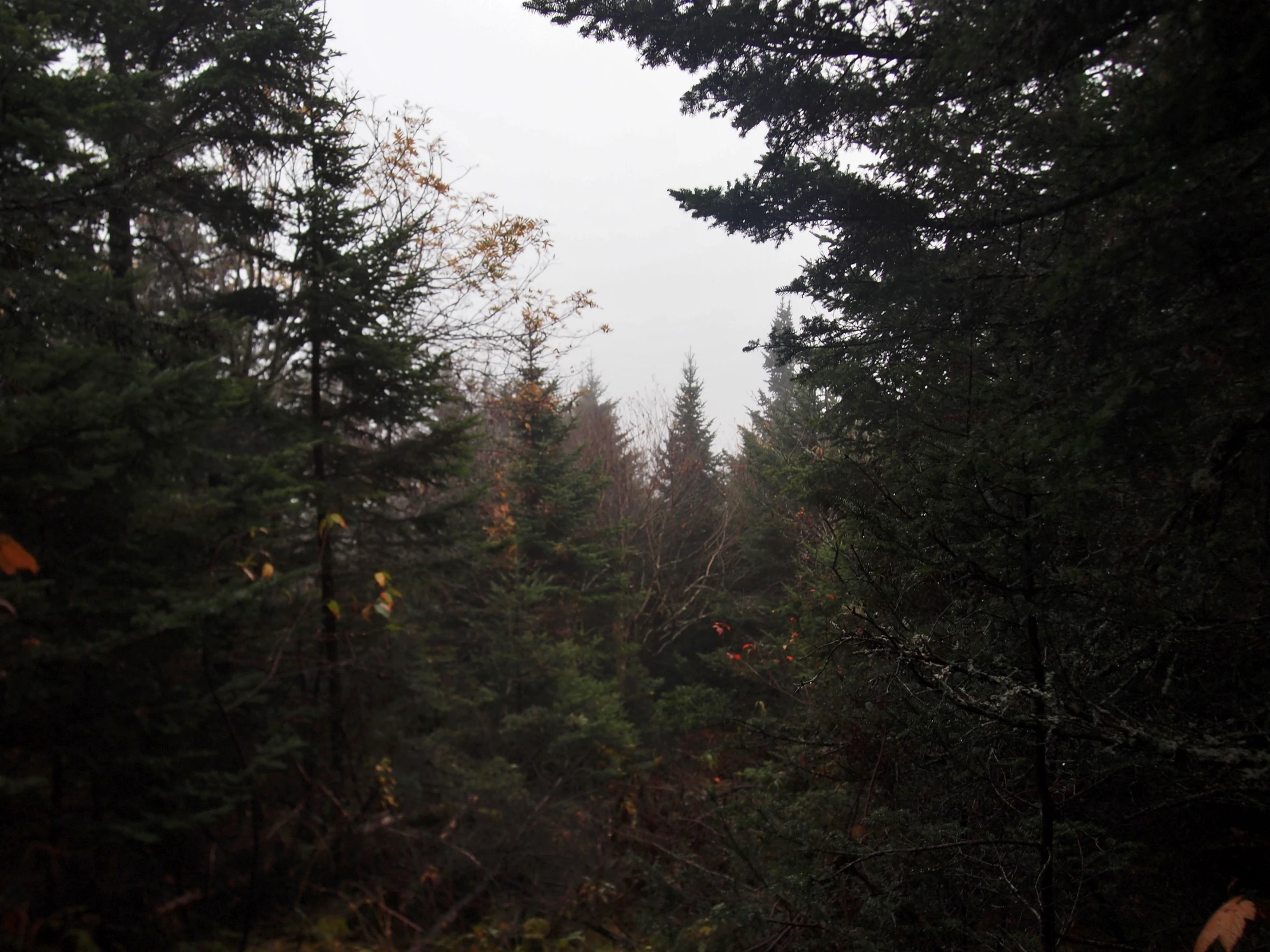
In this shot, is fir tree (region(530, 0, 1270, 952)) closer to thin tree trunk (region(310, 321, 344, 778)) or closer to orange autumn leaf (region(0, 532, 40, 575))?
orange autumn leaf (region(0, 532, 40, 575))

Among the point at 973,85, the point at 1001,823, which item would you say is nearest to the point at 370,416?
the point at 973,85

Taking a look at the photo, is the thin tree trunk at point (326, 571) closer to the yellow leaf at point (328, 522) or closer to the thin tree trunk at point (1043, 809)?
the yellow leaf at point (328, 522)

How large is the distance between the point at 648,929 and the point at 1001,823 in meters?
2.64

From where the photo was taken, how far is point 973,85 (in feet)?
13.8

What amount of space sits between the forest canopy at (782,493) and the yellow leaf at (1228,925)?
1.3 inches

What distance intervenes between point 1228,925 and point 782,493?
18.5ft

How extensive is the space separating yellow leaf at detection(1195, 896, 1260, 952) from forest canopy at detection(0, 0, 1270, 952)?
3 cm

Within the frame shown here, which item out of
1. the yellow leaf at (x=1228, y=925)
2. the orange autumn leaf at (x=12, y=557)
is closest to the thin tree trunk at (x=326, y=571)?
the orange autumn leaf at (x=12, y=557)

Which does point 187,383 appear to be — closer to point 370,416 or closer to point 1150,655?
point 370,416

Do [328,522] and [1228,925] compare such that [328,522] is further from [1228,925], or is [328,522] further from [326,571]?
[1228,925]

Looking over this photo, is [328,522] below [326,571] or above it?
above

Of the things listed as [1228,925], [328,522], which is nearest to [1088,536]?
[1228,925]

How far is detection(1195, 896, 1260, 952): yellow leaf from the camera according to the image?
2.01 m

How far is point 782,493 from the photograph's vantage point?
24.9 ft
